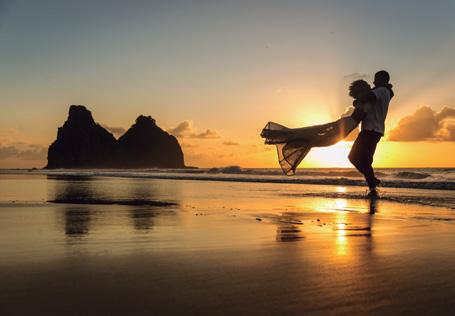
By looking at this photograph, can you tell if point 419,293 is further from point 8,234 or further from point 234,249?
point 8,234

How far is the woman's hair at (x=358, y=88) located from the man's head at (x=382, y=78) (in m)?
0.28

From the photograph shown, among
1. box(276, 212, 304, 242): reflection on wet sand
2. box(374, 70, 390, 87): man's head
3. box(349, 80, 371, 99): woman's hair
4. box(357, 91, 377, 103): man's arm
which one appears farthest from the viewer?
box(374, 70, 390, 87): man's head

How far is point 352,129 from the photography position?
9.62 metres

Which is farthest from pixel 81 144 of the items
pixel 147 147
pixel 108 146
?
pixel 147 147

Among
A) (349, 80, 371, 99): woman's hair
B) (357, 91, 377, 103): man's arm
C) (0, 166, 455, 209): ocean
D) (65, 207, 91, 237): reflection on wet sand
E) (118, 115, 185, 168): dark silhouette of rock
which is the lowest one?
(0, 166, 455, 209): ocean

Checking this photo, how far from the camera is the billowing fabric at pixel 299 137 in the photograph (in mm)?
9547

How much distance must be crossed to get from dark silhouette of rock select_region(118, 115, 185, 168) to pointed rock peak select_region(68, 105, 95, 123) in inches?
479

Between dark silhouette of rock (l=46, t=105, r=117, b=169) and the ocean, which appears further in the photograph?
dark silhouette of rock (l=46, t=105, r=117, b=169)

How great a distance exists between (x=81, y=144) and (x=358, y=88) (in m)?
138

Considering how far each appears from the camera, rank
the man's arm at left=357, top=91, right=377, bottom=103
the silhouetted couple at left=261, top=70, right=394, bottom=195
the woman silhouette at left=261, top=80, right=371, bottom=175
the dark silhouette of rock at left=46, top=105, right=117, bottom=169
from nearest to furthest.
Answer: the man's arm at left=357, top=91, right=377, bottom=103 → the silhouetted couple at left=261, top=70, right=394, bottom=195 → the woman silhouette at left=261, top=80, right=371, bottom=175 → the dark silhouette of rock at left=46, top=105, right=117, bottom=169

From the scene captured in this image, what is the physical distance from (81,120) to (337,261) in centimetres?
14875

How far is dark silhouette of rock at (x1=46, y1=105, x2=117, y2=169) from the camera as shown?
13575cm

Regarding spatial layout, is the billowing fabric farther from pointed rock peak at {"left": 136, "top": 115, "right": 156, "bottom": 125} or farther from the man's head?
pointed rock peak at {"left": 136, "top": 115, "right": 156, "bottom": 125}

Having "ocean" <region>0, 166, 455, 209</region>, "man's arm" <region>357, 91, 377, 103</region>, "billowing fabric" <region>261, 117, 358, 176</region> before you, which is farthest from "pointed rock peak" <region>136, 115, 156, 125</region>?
"man's arm" <region>357, 91, 377, 103</region>
